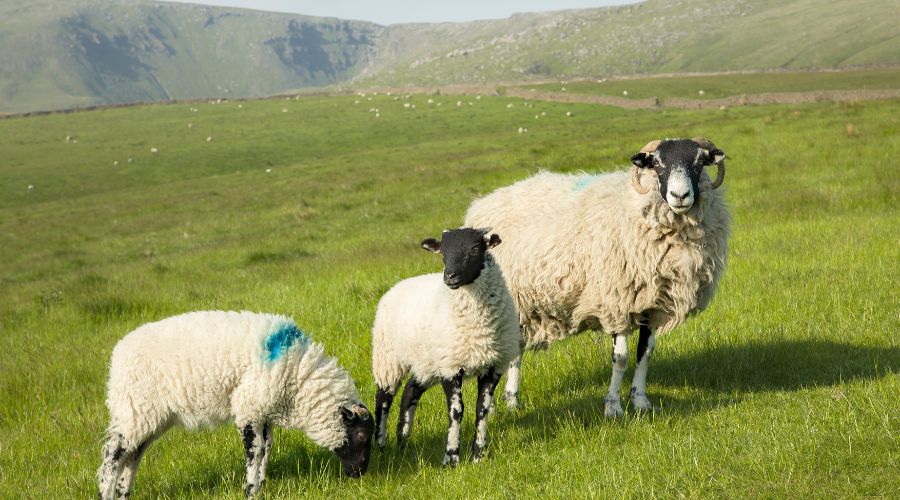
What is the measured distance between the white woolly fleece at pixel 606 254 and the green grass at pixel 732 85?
2199 inches

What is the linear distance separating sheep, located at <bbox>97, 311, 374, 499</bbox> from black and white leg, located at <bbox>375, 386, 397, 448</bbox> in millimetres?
815

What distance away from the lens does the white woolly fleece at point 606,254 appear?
24.4ft

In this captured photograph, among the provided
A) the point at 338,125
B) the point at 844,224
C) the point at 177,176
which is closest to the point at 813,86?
the point at 338,125

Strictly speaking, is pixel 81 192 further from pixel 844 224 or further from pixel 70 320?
pixel 844 224

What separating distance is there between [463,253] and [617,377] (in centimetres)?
225

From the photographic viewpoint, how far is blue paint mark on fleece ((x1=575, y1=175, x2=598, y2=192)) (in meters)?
8.86

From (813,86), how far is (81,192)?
53495 mm

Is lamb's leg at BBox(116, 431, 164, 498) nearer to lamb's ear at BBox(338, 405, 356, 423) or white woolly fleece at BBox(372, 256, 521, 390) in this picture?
lamb's ear at BBox(338, 405, 356, 423)

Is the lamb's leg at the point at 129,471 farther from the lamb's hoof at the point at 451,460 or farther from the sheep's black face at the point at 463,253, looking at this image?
the sheep's black face at the point at 463,253

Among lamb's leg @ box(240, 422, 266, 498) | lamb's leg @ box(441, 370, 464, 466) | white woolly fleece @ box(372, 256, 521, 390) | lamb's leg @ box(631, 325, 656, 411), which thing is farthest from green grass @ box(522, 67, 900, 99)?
lamb's leg @ box(240, 422, 266, 498)

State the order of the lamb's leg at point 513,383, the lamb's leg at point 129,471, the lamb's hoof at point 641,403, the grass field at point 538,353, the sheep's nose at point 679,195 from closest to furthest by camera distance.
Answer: the grass field at point 538,353 → the lamb's leg at point 129,471 → the sheep's nose at point 679,195 → the lamb's hoof at point 641,403 → the lamb's leg at point 513,383

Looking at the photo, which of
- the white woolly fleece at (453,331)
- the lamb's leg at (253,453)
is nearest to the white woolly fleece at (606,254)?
the white woolly fleece at (453,331)

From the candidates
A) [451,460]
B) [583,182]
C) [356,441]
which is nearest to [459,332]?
[451,460]

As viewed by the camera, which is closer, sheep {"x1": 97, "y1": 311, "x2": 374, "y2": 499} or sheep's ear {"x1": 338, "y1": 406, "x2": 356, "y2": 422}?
sheep {"x1": 97, "y1": 311, "x2": 374, "y2": 499}
